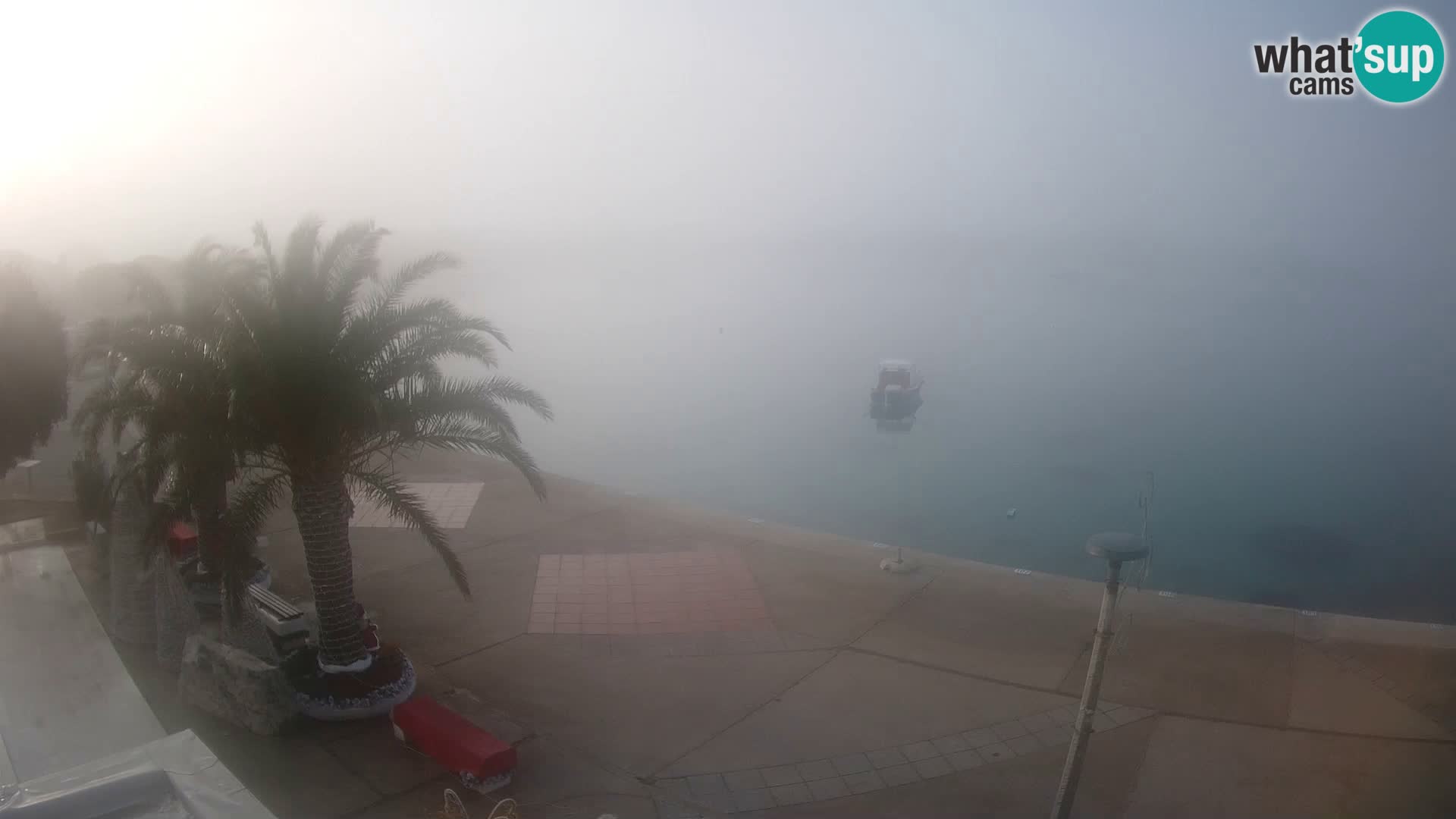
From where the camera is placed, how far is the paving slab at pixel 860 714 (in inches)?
291

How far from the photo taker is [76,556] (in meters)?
11.3

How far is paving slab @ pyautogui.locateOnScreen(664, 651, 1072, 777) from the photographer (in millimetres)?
7383

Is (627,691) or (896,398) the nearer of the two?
(627,691)

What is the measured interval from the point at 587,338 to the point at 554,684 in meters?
52.6

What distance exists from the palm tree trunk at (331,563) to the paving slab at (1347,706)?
8175 millimetres

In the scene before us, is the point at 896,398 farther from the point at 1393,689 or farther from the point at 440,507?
the point at 1393,689

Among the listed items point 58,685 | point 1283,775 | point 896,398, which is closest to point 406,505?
point 58,685

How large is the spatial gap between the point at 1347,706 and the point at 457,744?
7526 mm

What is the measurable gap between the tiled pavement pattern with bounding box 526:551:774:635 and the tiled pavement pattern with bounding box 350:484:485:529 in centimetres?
240

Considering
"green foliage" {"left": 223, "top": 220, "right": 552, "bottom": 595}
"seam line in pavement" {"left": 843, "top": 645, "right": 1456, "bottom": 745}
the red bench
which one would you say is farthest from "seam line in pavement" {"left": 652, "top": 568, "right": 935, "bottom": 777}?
"green foliage" {"left": 223, "top": 220, "right": 552, "bottom": 595}

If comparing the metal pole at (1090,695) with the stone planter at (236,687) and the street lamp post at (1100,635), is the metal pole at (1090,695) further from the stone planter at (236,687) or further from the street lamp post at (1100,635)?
the stone planter at (236,687)

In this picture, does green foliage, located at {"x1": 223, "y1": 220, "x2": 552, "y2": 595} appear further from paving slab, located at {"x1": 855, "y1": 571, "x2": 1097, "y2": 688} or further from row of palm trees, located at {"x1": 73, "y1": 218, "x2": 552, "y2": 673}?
paving slab, located at {"x1": 855, "y1": 571, "x2": 1097, "y2": 688}

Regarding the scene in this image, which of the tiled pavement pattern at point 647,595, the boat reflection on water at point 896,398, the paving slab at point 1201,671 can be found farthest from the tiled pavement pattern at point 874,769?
the boat reflection on water at point 896,398

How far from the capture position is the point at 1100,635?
5055 mm
